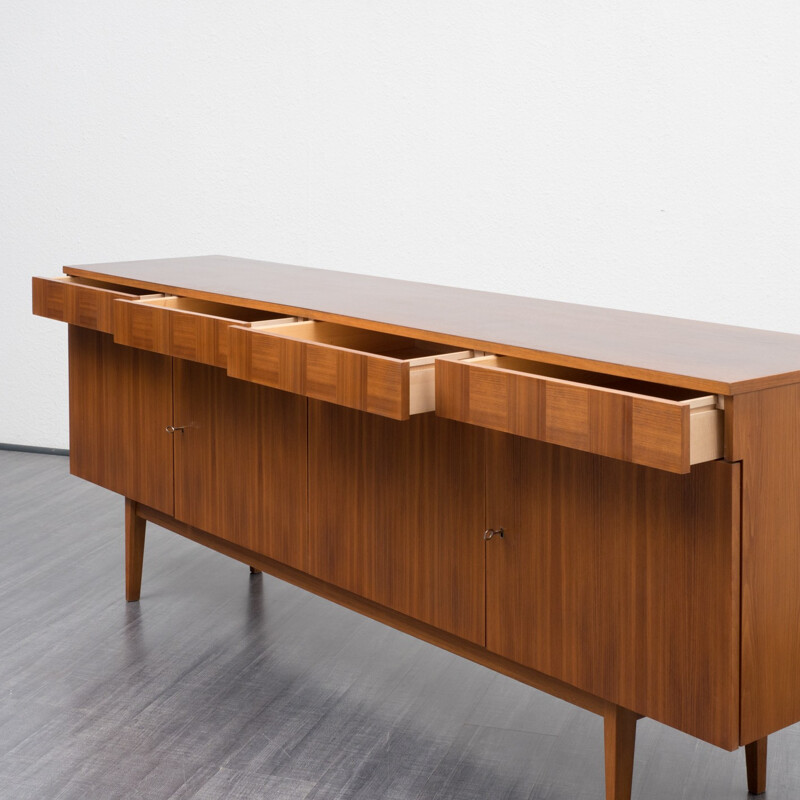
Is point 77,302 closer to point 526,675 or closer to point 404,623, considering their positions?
point 404,623

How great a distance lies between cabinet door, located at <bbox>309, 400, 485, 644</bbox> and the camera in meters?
2.11

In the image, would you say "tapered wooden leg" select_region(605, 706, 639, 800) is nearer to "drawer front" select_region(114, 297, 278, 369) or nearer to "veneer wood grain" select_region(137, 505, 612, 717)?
"veneer wood grain" select_region(137, 505, 612, 717)

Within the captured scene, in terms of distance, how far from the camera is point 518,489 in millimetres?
1993

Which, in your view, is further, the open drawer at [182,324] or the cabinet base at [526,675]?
the open drawer at [182,324]

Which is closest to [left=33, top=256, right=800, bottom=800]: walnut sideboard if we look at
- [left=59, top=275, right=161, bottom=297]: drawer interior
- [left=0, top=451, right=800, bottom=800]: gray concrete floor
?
[left=59, top=275, right=161, bottom=297]: drawer interior

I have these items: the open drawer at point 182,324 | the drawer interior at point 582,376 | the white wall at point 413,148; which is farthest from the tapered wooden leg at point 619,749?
the white wall at point 413,148

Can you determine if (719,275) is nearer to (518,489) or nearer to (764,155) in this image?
(764,155)

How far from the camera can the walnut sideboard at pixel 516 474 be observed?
171cm

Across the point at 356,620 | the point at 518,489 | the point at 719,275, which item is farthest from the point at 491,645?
the point at 719,275

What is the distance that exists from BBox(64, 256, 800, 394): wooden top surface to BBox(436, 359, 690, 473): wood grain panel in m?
0.11

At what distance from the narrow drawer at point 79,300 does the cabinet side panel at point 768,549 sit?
60.8 inches

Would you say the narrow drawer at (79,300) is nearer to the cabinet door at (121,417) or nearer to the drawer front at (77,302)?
the drawer front at (77,302)

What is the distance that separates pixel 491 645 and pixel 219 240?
3178mm

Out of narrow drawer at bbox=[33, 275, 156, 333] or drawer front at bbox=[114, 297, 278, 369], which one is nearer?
drawer front at bbox=[114, 297, 278, 369]
